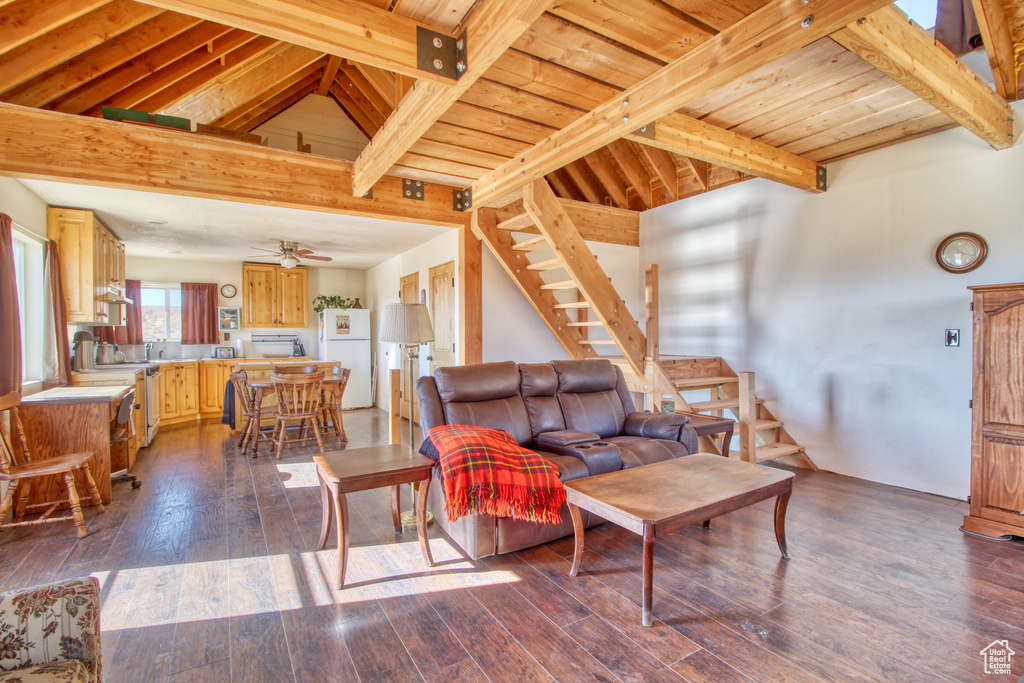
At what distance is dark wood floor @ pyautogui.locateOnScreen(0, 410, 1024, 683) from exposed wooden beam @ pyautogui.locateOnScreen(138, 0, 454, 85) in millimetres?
2413

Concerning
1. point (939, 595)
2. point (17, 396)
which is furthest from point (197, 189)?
point (939, 595)

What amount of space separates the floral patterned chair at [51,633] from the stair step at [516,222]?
3694 millimetres

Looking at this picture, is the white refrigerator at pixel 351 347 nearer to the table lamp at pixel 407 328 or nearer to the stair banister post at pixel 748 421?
the table lamp at pixel 407 328

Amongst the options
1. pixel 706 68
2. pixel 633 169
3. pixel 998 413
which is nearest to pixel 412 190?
pixel 633 169

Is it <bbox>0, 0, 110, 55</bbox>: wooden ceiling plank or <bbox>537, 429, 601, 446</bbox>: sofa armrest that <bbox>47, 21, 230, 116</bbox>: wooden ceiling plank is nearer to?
<bbox>0, 0, 110, 55</bbox>: wooden ceiling plank

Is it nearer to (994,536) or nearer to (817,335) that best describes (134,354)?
(817,335)

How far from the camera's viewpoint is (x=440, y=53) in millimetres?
2295

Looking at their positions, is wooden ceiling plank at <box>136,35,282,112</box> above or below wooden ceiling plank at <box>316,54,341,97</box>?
below

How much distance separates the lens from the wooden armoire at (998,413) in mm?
2785

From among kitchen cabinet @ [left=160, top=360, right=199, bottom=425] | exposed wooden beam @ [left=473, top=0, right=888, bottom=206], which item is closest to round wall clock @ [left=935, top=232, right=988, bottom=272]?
exposed wooden beam @ [left=473, top=0, right=888, bottom=206]

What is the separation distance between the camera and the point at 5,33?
8.40ft

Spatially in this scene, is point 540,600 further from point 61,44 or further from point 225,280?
point 225,280

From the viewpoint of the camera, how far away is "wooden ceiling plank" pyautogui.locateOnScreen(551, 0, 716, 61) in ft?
6.93

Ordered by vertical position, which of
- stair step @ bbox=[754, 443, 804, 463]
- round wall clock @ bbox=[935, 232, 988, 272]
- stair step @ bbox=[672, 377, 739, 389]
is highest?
round wall clock @ bbox=[935, 232, 988, 272]
